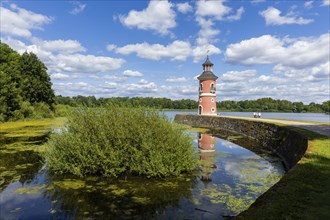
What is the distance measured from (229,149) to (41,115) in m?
38.8

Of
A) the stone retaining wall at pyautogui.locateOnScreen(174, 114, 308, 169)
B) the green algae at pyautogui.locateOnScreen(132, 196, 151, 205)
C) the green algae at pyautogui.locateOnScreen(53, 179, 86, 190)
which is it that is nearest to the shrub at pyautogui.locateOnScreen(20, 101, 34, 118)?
the stone retaining wall at pyautogui.locateOnScreen(174, 114, 308, 169)

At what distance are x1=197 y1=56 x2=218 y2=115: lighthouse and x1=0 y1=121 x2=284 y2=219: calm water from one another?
31373mm

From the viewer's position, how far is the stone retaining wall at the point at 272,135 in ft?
48.7

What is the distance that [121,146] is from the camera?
38.5ft

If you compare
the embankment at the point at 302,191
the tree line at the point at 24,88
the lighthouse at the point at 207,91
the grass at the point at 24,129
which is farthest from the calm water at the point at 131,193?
the lighthouse at the point at 207,91

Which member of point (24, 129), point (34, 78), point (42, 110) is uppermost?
point (34, 78)

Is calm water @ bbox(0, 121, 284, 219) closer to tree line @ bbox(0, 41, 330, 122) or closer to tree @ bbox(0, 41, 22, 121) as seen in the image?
tree line @ bbox(0, 41, 330, 122)

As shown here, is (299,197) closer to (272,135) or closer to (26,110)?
(272,135)

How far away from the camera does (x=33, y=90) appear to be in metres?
48.3

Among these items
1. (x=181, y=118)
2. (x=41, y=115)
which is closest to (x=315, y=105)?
(x=181, y=118)

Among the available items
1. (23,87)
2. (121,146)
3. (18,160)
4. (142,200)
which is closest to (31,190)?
(121,146)

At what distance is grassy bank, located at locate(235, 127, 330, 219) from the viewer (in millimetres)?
5902

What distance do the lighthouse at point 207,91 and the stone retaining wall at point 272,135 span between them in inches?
144

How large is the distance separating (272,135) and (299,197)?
16.3 meters
